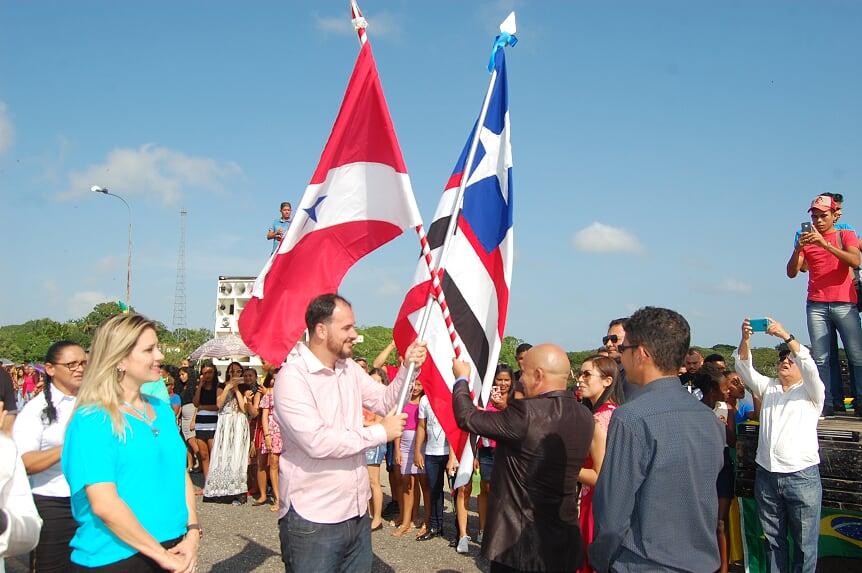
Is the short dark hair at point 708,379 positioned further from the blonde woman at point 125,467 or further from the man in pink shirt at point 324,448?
the blonde woman at point 125,467

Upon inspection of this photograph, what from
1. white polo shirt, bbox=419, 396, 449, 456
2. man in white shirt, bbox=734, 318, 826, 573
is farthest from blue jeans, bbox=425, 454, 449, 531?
man in white shirt, bbox=734, 318, 826, 573

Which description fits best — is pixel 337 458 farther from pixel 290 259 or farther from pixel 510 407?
pixel 290 259

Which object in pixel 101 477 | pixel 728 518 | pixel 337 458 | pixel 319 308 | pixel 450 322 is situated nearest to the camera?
pixel 101 477

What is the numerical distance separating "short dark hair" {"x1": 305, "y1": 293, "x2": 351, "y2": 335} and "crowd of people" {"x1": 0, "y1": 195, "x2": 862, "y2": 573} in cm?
1

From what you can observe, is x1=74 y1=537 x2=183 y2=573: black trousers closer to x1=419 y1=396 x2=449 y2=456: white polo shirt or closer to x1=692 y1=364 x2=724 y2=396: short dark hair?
x1=419 y1=396 x2=449 y2=456: white polo shirt

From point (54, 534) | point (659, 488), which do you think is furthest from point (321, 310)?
point (54, 534)

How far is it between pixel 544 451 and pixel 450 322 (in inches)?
44.5

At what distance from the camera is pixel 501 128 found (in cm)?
515

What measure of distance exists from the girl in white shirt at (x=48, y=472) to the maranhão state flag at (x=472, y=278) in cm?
214

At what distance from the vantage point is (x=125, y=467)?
277cm

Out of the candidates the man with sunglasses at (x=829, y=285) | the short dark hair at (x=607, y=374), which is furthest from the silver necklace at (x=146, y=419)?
the man with sunglasses at (x=829, y=285)

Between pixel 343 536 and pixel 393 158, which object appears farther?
pixel 393 158

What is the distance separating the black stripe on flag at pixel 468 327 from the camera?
4.66 metres

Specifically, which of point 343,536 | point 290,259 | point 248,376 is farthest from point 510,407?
point 248,376
